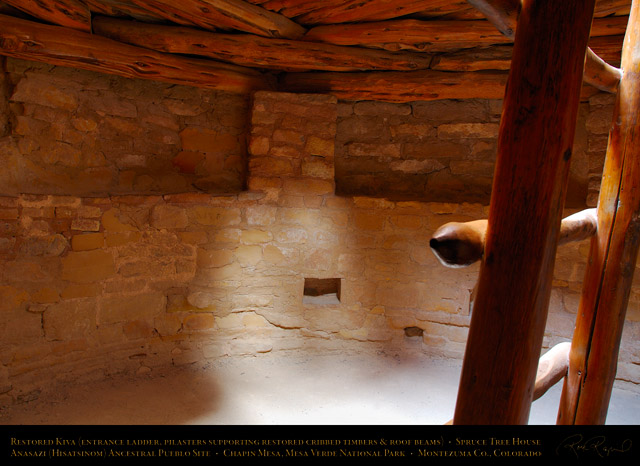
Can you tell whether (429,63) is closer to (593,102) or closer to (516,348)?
(593,102)

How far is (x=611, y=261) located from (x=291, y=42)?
102 inches

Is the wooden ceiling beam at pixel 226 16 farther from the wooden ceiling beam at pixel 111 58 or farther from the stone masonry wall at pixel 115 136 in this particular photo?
the stone masonry wall at pixel 115 136

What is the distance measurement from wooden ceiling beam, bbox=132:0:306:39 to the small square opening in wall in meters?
2.21

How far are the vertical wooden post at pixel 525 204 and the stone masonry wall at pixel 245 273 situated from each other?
7.89 feet

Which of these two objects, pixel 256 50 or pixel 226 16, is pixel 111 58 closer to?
pixel 226 16

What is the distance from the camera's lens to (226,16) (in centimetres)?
278

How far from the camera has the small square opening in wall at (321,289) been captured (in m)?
3.91

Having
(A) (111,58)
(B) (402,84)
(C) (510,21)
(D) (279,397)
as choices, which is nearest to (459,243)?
(C) (510,21)

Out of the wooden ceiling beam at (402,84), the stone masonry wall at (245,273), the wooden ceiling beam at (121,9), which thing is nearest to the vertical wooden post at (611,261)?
the wooden ceiling beam at (402,84)

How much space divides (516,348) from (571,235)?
0.56 meters

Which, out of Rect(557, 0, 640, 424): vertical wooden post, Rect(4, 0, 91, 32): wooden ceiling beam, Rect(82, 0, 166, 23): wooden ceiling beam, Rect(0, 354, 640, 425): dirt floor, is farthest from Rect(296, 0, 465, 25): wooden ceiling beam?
Rect(0, 354, 640, 425): dirt floor

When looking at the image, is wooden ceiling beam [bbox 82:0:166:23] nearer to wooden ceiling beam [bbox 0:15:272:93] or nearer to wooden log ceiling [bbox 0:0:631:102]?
wooden log ceiling [bbox 0:0:631:102]
